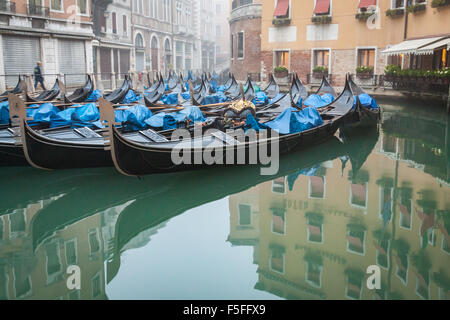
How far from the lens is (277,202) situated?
3766 mm

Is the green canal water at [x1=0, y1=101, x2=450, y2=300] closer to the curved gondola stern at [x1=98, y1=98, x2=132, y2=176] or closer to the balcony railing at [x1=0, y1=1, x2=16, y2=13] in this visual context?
the curved gondola stern at [x1=98, y1=98, x2=132, y2=176]

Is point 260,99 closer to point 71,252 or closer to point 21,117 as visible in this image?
point 21,117

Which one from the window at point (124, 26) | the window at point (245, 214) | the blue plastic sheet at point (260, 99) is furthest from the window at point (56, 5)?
the window at point (245, 214)

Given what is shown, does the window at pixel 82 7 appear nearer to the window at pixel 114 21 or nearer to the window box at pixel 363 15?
the window at pixel 114 21

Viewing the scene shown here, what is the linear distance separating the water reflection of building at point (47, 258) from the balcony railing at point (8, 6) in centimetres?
713

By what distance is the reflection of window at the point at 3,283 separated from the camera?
2.29m

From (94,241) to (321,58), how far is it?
34.4 feet

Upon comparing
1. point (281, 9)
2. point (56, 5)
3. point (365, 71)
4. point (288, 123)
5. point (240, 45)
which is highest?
point (281, 9)

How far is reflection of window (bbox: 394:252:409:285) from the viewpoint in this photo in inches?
95.9

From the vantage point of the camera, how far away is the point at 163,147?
12.8ft

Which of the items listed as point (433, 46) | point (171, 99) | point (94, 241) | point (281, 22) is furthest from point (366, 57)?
point (94, 241)

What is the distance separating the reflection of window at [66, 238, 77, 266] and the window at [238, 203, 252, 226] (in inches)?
45.7

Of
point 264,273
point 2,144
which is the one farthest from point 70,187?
point 264,273
